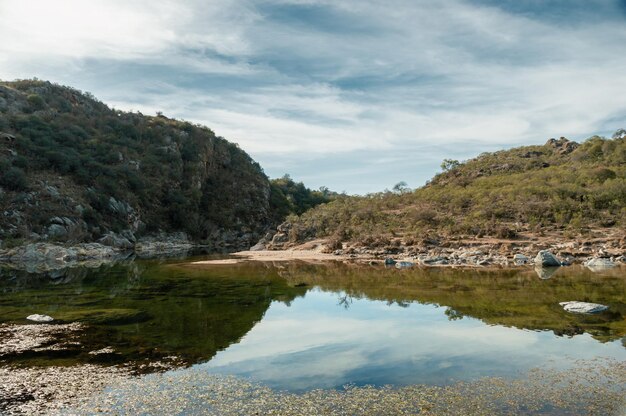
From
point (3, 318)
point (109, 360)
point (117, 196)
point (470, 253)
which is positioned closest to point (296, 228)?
point (470, 253)

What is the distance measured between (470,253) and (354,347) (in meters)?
26.8

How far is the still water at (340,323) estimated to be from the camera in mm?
11359

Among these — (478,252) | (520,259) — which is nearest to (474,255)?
(478,252)

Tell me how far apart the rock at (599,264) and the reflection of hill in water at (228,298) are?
2214 millimetres

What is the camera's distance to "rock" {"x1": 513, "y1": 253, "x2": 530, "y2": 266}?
33.9m

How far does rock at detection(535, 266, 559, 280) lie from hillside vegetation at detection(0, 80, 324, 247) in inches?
2075

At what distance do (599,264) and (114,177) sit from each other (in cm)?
7621

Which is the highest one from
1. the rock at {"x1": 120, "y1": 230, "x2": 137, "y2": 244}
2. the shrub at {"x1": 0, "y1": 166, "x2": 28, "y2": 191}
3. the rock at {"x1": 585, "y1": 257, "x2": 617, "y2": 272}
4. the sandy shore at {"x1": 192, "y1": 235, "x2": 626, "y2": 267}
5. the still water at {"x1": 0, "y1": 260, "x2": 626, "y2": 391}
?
the shrub at {"x1": 0, "y1": 166, "x2": 28, "y2": 191}

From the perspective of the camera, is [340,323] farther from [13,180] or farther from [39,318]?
[13,180]

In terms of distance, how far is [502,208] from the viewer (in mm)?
48438

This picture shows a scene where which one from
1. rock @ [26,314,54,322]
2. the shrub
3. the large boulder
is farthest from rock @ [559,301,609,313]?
the shrub

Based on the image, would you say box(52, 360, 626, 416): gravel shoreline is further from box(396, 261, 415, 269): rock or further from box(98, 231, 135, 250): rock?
box(98, 231, 135, 250): rock

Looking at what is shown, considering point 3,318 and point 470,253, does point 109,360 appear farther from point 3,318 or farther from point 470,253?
point 470,253

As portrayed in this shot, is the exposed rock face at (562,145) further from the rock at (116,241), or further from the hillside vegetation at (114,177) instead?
the rock at (116,241)
